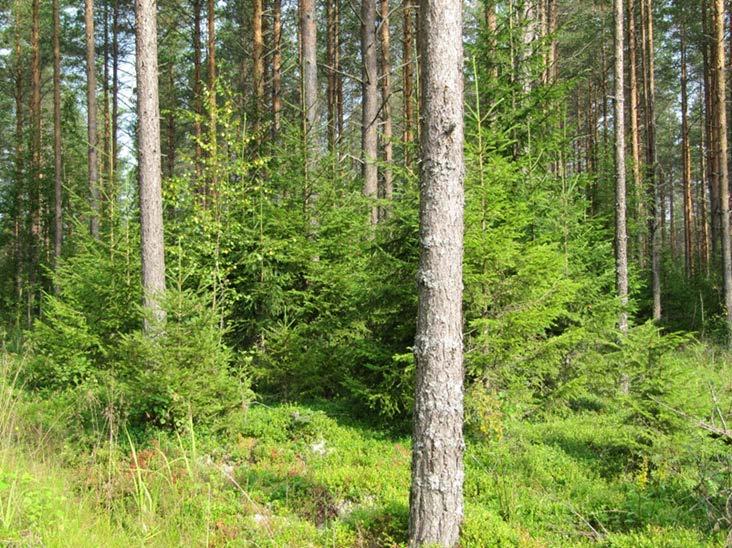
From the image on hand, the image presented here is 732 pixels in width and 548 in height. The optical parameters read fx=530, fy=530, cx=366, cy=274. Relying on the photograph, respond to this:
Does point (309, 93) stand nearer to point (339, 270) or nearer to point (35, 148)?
point (339, 270)

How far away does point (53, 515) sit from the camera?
4.05 meters

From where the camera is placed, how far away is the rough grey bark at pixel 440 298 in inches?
160

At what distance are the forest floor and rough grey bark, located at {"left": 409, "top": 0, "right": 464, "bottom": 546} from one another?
1.17ft

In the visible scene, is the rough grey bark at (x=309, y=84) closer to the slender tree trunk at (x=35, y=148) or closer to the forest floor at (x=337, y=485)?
the forest floor at (x=337, y=485)

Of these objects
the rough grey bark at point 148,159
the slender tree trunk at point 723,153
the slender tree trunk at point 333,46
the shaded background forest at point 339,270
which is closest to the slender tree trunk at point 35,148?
the shaded background forest at point 339,270

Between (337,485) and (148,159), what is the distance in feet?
18.4

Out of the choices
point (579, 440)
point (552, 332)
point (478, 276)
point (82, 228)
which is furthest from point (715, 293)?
point (82, 228)

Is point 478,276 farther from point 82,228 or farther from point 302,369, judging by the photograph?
point 82,228

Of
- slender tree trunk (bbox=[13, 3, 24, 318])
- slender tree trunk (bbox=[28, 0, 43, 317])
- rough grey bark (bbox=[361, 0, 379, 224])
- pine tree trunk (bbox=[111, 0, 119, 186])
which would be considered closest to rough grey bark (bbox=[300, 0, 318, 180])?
rough grey bark (bbox=[361, 0, 379, 224])

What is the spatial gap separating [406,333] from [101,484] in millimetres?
3868

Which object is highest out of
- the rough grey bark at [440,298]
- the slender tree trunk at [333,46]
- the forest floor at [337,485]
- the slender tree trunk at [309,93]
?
the slender tree trunk at [333,46]

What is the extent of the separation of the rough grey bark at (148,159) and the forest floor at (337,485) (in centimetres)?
229

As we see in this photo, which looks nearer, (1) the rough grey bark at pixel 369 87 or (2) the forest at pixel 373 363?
(2) the forest at pixel 373 363

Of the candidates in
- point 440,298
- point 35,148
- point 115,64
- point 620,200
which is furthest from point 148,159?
point 115,64
